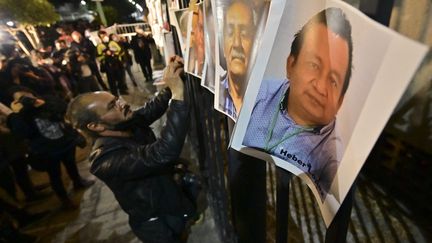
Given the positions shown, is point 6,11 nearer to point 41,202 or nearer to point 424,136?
point 41,202

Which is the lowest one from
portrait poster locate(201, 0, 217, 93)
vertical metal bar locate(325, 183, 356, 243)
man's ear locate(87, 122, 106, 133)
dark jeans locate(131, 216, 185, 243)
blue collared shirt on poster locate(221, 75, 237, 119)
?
dark jeans locate(131, 216, 185, 243)

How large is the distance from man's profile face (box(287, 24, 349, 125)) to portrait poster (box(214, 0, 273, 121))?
0.18 meters

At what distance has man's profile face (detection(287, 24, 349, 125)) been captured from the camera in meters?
0.45

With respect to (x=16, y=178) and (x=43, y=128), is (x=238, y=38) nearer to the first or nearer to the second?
(x=43, y=128)

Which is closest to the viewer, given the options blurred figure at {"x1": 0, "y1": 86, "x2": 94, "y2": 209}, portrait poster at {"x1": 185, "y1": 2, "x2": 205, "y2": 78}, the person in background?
portrait poster at {"x1": 185, "y1": 2, "x2": 205, "y2": 78}

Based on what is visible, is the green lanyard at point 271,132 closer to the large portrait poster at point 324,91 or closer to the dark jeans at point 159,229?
the large portrait poster at point 324,91

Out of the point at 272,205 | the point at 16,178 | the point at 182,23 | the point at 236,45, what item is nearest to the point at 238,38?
the point at 236,45

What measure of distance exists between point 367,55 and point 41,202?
4.18 meters

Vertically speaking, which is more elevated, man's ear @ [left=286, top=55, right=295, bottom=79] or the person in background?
man's ear @ [left=286, top=55, right=295, bottom=79]

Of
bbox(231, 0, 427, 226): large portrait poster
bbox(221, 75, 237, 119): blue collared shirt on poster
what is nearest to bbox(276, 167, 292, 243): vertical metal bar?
bbox(231, 0, 427, 226): large portrait poster

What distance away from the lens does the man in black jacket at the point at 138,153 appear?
5.11ft

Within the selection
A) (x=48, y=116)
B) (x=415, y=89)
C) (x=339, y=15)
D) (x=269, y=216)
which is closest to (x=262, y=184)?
(x=339, y=15)

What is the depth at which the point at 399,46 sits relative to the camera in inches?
12.7

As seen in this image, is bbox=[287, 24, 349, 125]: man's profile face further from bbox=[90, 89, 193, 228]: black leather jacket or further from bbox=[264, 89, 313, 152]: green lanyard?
bbox=[90, 89, 193, 228]: black leather jacket
